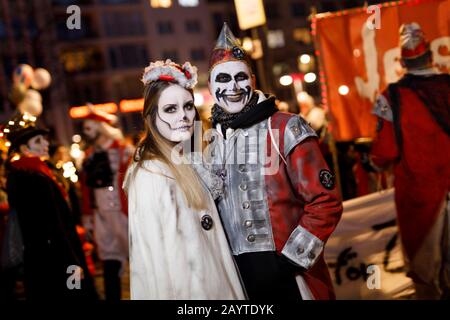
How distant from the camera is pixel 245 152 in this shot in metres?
3.20

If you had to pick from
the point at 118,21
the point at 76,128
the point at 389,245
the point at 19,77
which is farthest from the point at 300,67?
the point at 389,245

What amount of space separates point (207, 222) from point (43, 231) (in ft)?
9.54

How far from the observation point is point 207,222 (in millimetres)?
2926

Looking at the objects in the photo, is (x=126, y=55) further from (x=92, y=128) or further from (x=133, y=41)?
(x=92, y=128)

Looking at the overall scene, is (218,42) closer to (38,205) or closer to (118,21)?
(38,205)

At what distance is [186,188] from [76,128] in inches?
1829

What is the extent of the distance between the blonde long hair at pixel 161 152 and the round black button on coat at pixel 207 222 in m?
0.05

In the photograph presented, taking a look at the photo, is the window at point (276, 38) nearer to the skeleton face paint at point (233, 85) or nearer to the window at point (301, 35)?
the window at point (301, 35)

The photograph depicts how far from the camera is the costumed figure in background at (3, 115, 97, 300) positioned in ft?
17.4

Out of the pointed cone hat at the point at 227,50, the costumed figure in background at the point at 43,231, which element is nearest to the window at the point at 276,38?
the costumed figure in background at the point at 43,231

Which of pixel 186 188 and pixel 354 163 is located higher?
pixel 186 188

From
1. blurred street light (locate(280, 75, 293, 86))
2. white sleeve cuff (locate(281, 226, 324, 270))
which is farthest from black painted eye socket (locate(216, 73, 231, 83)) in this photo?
blurred street light (locate(280, 75, 293, 86))

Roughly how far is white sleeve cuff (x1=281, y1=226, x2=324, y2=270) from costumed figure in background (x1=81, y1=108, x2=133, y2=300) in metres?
3.76
